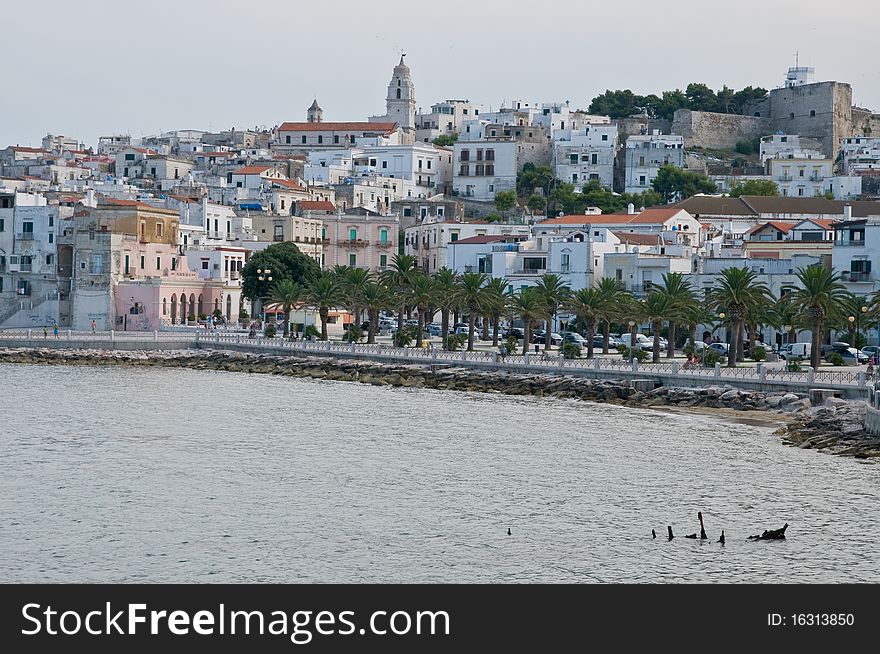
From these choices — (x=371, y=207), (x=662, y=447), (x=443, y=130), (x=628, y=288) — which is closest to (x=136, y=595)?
(x=662, y=447)

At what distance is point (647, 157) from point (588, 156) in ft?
18.1

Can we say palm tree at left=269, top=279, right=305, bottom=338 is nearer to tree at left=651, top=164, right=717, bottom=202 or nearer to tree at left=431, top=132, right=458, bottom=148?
tree at left=651, top=164, right=717, bottom=202

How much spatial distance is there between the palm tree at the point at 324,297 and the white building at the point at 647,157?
5623 cm

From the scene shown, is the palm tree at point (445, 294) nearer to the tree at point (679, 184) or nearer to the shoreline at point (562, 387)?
the shoreline at point (562, 387)

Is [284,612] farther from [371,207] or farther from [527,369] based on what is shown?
[371,207]

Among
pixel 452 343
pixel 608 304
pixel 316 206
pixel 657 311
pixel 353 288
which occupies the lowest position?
pixel 452 343

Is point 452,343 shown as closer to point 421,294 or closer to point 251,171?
point 421,294

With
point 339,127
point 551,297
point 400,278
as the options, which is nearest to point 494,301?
point 551,297

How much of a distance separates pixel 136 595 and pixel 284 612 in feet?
9.23

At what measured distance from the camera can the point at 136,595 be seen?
1023 inches

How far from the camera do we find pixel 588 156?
5433 inches

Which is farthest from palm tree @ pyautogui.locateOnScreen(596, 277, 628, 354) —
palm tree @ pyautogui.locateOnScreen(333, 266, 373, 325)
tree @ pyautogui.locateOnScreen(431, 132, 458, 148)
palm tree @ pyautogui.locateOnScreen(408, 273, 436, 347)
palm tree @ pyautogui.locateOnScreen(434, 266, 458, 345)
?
tree @ pyautogui.locateOnScreen(431, 132, 458, 148)

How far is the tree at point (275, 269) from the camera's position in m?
93.5

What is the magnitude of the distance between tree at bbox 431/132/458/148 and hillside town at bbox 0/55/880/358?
552 millimetres
